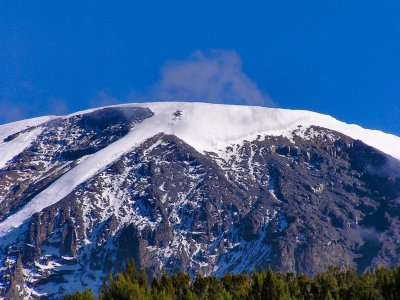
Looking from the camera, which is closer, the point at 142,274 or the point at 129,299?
the point at 129,299

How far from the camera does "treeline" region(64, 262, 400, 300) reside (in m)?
91.0

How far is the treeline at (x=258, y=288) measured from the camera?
90975 mm

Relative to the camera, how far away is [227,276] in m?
130

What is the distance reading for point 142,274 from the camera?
11119cm

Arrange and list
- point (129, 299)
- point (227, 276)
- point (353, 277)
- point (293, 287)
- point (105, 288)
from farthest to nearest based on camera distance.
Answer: point (227, 276), point (353, 277), point (293, 287), point (105, 288), point (129, 299)

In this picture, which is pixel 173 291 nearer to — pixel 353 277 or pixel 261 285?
pixel 261 285

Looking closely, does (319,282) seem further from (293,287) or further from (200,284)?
(200,284)

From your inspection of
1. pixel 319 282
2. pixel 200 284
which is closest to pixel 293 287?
pixel 319 282

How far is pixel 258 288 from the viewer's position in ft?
328

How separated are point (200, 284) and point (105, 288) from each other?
73.5 ft

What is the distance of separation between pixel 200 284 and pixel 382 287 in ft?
101

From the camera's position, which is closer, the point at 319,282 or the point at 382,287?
the point at 382,287

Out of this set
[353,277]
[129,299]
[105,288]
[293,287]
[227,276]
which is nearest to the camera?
[129,299]

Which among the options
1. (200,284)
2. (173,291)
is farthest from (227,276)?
(173,291)
